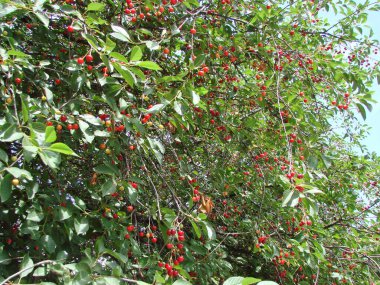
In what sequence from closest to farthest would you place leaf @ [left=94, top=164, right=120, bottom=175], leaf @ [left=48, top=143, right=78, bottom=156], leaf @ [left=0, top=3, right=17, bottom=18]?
leaf @ [left=48, top=143, right=78, bottom=156] → leaf @ [left=0, top=3, right=17, bottom=18] → leaf @ [left=94, top=164, right=120, bottom=175]

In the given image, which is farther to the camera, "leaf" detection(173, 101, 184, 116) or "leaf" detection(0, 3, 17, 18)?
"leaf" detection(173, 101, 184, 116)

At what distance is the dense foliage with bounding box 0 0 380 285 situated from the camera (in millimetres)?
1732

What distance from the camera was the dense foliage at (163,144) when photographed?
1.73 m

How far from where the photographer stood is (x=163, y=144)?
8.04ft

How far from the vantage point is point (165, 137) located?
96.7 inches

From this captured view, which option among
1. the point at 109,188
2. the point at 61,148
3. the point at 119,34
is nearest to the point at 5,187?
the point at 61,148

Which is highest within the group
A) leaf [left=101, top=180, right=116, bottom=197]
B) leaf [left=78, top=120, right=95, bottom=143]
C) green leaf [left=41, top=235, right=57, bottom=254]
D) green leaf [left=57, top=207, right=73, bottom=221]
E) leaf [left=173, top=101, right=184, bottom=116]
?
leaf [left=173, top=101, right=184, bottom=116]

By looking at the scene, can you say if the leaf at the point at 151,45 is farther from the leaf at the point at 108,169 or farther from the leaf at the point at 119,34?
the leaf at the point at 108,169

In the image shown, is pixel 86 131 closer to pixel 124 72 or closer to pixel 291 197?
Answer: pixel 124 72

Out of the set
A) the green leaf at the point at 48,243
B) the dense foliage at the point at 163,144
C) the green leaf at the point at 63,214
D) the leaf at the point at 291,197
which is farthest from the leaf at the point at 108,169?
the leaf at the point at 291,197

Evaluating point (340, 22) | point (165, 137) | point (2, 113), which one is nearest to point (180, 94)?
point (165, 137)

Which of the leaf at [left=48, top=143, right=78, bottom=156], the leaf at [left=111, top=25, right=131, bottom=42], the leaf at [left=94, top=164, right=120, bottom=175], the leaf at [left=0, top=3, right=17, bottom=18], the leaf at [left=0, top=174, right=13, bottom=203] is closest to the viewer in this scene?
the leaf at [left=48, top=143, right=78, bottom=156]

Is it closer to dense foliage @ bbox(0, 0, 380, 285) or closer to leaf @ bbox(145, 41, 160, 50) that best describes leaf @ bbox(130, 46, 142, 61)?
dense foliage @ bbox(0, 0, 380, 285)

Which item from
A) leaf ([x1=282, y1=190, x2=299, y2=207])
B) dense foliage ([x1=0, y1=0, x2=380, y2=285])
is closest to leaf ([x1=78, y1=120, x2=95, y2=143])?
dense foliage ([x1=0, y1=0, x2=380, y2=285])
